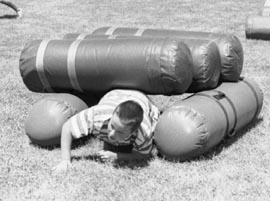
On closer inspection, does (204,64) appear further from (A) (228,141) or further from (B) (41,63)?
(B) (41,63)

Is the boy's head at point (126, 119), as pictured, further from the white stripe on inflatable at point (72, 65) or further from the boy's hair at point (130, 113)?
the white stripe on inflatable at point (72, 65)

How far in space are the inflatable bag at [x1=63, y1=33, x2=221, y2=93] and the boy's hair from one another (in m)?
1.06

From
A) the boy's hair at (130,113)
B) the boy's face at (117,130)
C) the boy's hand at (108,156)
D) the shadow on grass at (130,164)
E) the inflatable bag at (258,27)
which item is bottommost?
the inflatable bag at (258,27)

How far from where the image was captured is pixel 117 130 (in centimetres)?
414

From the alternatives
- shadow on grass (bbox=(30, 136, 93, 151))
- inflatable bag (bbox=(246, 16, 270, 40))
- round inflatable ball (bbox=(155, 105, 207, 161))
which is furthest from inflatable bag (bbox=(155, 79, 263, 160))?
inflatable bag (bbox=(246, 16, 270, 40))

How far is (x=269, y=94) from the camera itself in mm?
6754

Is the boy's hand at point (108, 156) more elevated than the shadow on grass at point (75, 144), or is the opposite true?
the boy's hand at point (108, 156)

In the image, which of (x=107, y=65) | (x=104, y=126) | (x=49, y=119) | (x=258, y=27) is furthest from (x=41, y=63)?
(x=258, y=27)

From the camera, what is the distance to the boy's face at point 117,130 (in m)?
4.06

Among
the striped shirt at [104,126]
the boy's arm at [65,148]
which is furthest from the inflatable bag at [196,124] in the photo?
the boy's arm at [65,148]

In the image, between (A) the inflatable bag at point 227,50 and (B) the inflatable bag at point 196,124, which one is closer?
(B) the inflatable bag at point 196,124

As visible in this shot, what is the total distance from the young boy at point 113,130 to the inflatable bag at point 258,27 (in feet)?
19.2

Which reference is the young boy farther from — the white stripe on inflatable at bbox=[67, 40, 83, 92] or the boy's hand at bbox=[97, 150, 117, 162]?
the white stripe on inflatable at bbox=[67, 40, 83, 92]

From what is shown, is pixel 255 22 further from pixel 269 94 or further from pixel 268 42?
pixel 269 94
